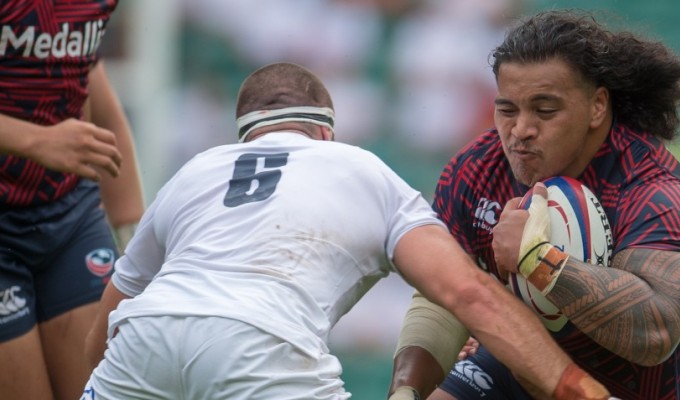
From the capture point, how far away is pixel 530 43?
4.04m

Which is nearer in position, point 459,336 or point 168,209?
point 168,209

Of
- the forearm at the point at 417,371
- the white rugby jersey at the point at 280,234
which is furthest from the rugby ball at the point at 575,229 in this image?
the forearm at the point at 417,371

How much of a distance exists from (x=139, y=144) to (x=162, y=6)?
1.22 metres

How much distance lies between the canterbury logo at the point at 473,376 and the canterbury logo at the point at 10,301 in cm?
176

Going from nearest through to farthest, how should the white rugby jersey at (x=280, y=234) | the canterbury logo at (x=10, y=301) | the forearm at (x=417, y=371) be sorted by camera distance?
the white rugby jersey at (x=280, y=234), the forearm at (x=417, y=371), the canterbury logo at (x=10, y=301)

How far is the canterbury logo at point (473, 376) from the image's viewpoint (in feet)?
14.5

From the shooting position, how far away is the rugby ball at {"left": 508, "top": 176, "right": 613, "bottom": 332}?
150 inches

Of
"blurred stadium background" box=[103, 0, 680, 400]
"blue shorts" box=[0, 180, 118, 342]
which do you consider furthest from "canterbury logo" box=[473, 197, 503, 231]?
"blurred stadium background" box=[103, 0, 680, 400]

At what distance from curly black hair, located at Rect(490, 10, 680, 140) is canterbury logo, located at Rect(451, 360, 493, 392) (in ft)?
3.60

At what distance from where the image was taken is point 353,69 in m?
9.44

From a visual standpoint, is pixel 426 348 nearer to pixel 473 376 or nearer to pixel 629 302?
pixel 473 376

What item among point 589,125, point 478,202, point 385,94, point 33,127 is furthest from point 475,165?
point 385,94

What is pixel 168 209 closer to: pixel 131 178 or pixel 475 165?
pixel 475 165

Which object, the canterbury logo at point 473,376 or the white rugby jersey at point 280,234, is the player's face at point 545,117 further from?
the canterbury logo at point 473,376
